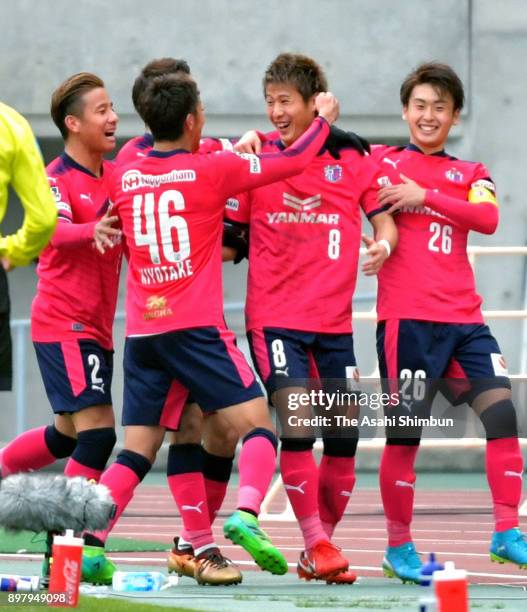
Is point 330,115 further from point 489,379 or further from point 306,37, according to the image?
point 306,37

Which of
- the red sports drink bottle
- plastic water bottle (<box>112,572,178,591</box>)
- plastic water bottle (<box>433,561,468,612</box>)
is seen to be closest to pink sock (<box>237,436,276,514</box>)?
plastic water bottle (<box>112,572,178,591</box>)

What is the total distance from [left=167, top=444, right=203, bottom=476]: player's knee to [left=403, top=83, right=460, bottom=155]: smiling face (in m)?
1.60

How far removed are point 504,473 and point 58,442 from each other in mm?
1941

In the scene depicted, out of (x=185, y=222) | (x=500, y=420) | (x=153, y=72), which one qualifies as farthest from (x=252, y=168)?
(x=500, y=420)

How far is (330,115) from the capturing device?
22.0 ft

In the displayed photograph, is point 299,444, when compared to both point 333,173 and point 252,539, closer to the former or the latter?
→ point 252,539

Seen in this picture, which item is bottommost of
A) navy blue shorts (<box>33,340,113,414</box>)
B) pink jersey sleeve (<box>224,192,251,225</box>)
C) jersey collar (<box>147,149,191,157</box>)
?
navy blue shorts (<box>33,340,113,414</box>)

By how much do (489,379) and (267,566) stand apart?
133cm

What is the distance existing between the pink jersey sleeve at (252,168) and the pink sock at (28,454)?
1582 mm

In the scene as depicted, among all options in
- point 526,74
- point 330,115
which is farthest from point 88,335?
point 526,74

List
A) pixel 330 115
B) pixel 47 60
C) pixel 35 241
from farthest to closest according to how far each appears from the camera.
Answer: pixel 47 60 < pixel 330 115 < pixel 35 241

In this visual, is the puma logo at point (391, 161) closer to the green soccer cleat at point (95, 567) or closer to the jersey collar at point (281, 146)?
the jersey collar at point (281, 146)

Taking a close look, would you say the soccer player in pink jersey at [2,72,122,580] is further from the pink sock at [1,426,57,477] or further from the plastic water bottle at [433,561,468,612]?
the plastic water bottle at [433,561,468,612]

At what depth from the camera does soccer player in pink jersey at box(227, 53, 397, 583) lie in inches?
259
